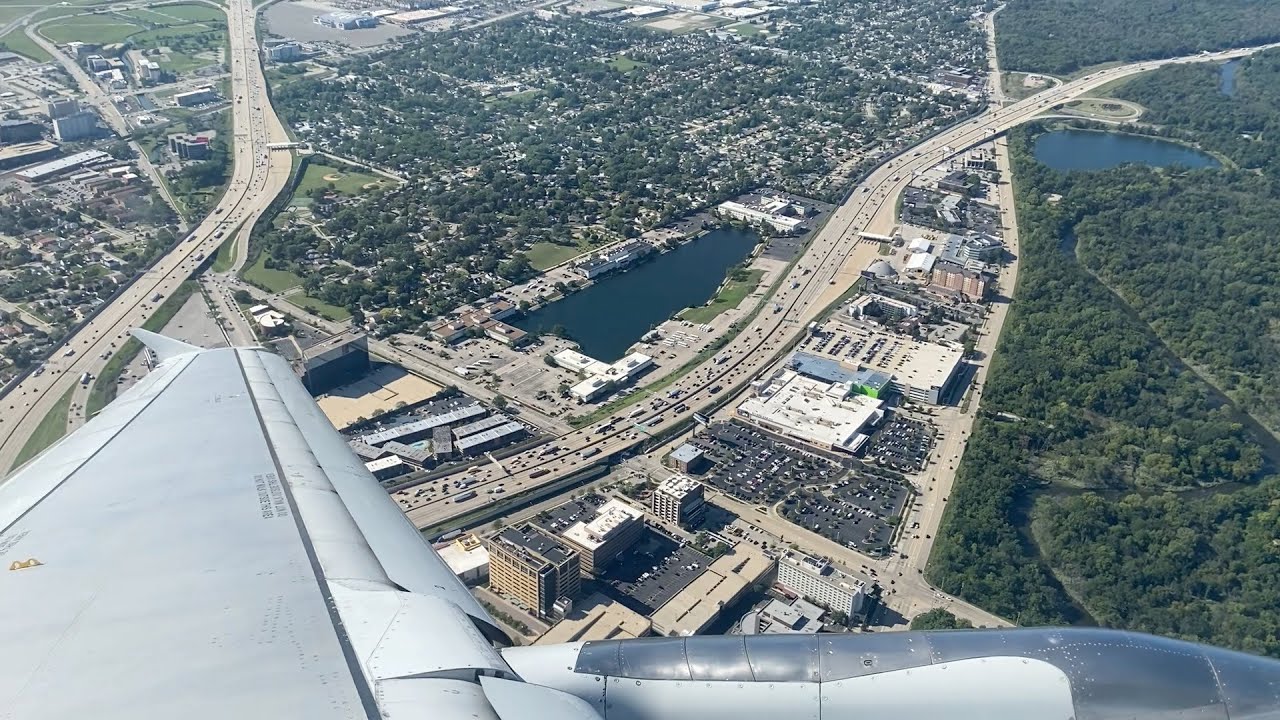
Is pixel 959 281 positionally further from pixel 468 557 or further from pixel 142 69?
pixel 142 69

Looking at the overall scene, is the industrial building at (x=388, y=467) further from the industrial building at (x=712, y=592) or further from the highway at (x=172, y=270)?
the highway at (x=172, y=270)

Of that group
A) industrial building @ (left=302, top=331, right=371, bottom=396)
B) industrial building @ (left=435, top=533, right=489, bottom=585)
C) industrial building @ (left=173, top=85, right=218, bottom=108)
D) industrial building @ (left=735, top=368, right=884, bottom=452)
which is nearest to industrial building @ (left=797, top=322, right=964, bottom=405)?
industrial building @ (left=735, top=368, right=884, bottom=452)

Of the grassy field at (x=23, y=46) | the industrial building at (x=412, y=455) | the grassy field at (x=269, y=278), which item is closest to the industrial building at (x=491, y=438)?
the industrial building at (x=412, y=455)

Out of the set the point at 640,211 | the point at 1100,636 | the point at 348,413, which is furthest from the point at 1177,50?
the point at 1100,636

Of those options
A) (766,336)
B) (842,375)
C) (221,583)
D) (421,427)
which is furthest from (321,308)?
(221,583)

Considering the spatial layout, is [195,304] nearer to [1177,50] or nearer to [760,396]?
[760,396]
